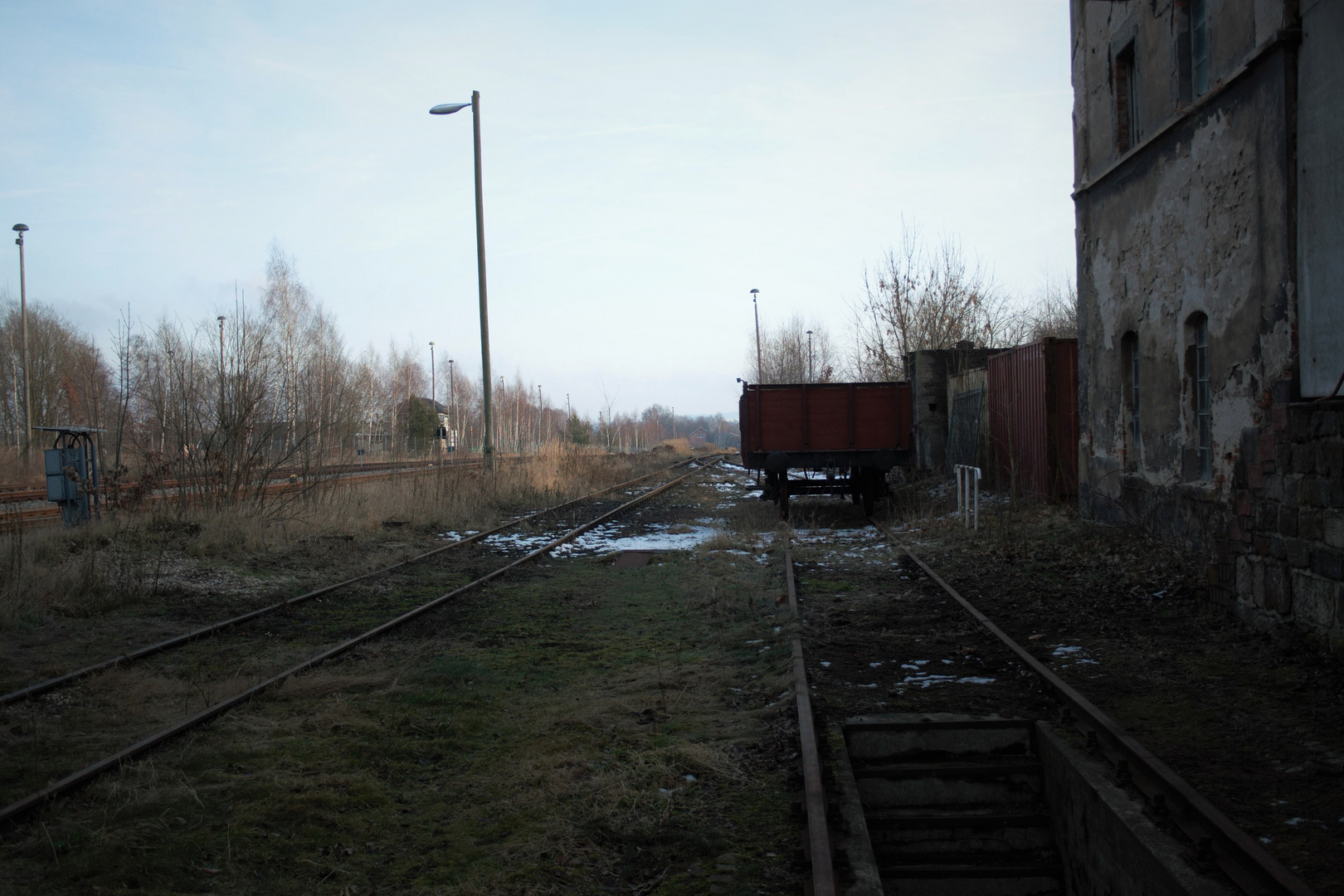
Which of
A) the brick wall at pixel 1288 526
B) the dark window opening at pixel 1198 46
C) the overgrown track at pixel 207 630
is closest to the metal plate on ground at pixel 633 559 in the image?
the overgrown track at pixel 207 630

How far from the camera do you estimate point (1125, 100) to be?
10.2 metres

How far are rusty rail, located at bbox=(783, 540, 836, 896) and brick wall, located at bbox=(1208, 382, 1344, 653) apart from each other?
3399 millimetres

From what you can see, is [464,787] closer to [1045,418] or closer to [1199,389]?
[1199,389]

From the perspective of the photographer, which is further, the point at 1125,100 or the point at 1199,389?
the point at 1125,100

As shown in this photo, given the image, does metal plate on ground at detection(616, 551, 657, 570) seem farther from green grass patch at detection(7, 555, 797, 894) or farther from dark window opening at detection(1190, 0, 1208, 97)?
dark window opening at detection(1190, 0, 1208, 97)

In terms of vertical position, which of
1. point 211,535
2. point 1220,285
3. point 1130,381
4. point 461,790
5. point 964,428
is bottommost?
point 461,790

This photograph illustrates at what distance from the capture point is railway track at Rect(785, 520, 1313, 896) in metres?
3.08

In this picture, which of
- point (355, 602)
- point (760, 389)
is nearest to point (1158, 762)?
point (355, 602)

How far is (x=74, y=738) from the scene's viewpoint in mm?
4832

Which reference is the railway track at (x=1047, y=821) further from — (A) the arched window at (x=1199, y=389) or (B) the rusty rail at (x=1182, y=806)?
(A) the arched window at (x=1199, y=389)

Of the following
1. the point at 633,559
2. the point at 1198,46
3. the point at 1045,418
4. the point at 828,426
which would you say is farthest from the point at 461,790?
the point at 1045,418

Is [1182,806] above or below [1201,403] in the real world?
below

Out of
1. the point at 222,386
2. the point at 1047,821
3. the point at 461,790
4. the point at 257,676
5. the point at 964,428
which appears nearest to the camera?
the point at 461,790

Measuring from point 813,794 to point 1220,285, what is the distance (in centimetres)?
662
